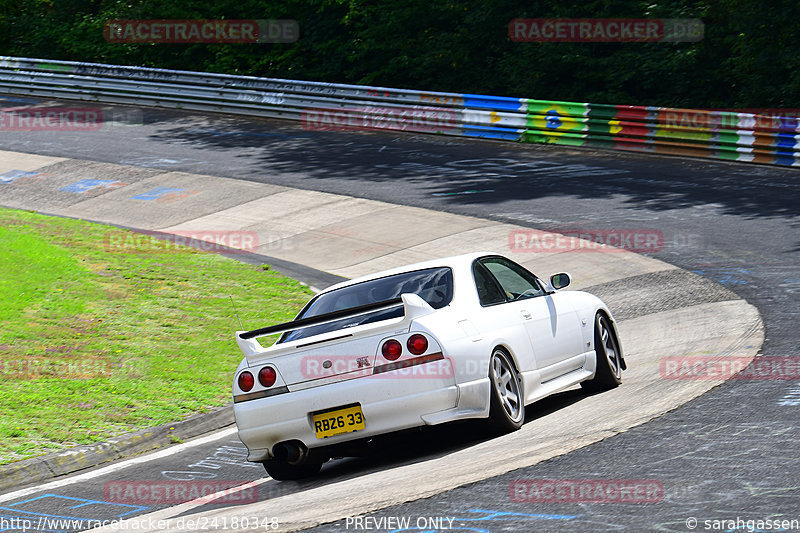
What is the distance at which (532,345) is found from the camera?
7.95 m

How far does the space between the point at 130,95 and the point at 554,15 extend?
1332 cm

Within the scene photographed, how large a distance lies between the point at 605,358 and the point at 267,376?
3145 millimetres

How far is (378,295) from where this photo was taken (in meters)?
7.88

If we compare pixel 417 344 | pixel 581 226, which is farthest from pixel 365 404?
pixel 581 226

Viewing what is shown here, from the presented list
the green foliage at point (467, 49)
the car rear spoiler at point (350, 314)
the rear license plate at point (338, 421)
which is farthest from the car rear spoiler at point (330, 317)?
the green foliage at point (467, 49)

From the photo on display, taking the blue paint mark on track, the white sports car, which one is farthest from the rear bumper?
the blue paint mark on track

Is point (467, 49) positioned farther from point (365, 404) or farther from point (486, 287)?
point (365, 404)

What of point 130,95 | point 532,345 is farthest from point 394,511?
point 130,95

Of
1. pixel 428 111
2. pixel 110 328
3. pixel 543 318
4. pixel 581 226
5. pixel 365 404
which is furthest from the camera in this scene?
pixel 428 111

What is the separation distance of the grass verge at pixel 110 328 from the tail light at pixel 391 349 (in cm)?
335

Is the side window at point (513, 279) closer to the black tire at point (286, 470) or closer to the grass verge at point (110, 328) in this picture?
the black tire at point (286, 470)

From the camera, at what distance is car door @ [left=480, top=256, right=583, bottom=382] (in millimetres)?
8047

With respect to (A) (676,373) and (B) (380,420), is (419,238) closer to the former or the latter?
(A) (676,373)

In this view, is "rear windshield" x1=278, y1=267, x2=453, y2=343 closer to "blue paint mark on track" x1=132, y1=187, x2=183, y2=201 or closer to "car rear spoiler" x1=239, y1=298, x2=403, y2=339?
"car rear spoiler" x1=239, y1=298, x2=403, y2=339
